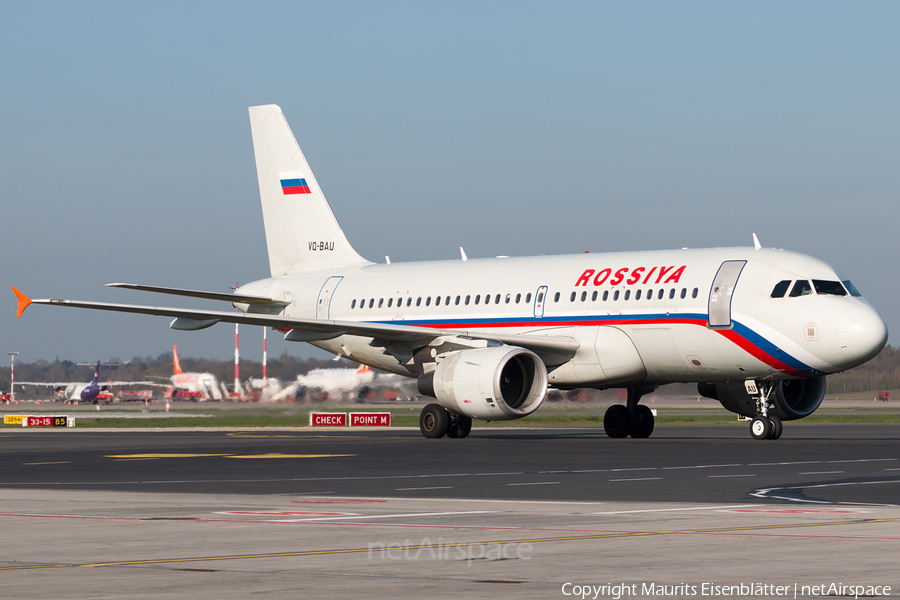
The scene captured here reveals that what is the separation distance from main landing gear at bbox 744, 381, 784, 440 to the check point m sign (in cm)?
1747

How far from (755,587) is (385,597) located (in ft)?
7.63

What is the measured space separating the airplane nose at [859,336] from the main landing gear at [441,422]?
9315mm

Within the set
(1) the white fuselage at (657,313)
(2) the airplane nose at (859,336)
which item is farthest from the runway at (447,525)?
(1) the white fuselage at (657,313)

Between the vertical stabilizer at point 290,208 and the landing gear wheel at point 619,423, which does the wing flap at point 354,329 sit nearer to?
the landing gear wheel at point 619,423

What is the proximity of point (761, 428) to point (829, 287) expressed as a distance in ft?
11.9

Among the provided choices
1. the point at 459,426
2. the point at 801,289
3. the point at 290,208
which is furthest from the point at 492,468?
the point at 290,208

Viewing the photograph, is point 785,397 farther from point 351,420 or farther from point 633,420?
point 351,420

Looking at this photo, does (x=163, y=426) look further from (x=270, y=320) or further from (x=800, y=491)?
(x=800, y=491)

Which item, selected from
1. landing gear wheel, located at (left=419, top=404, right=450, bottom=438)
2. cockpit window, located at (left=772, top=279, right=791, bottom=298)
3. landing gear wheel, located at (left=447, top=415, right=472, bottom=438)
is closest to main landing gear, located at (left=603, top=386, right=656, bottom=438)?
landing gear wheel, located at (left=447, top=415, right=472, bottom=438)

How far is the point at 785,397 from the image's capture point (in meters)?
31.1

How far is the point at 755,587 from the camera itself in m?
7.88

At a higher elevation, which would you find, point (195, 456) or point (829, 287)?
point (829, 287)

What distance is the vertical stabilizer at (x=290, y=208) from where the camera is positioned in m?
40.1

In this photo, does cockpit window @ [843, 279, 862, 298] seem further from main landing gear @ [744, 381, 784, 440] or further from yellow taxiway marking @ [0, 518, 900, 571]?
yellow taxiway marking @ [0, 518, 900, 571]
